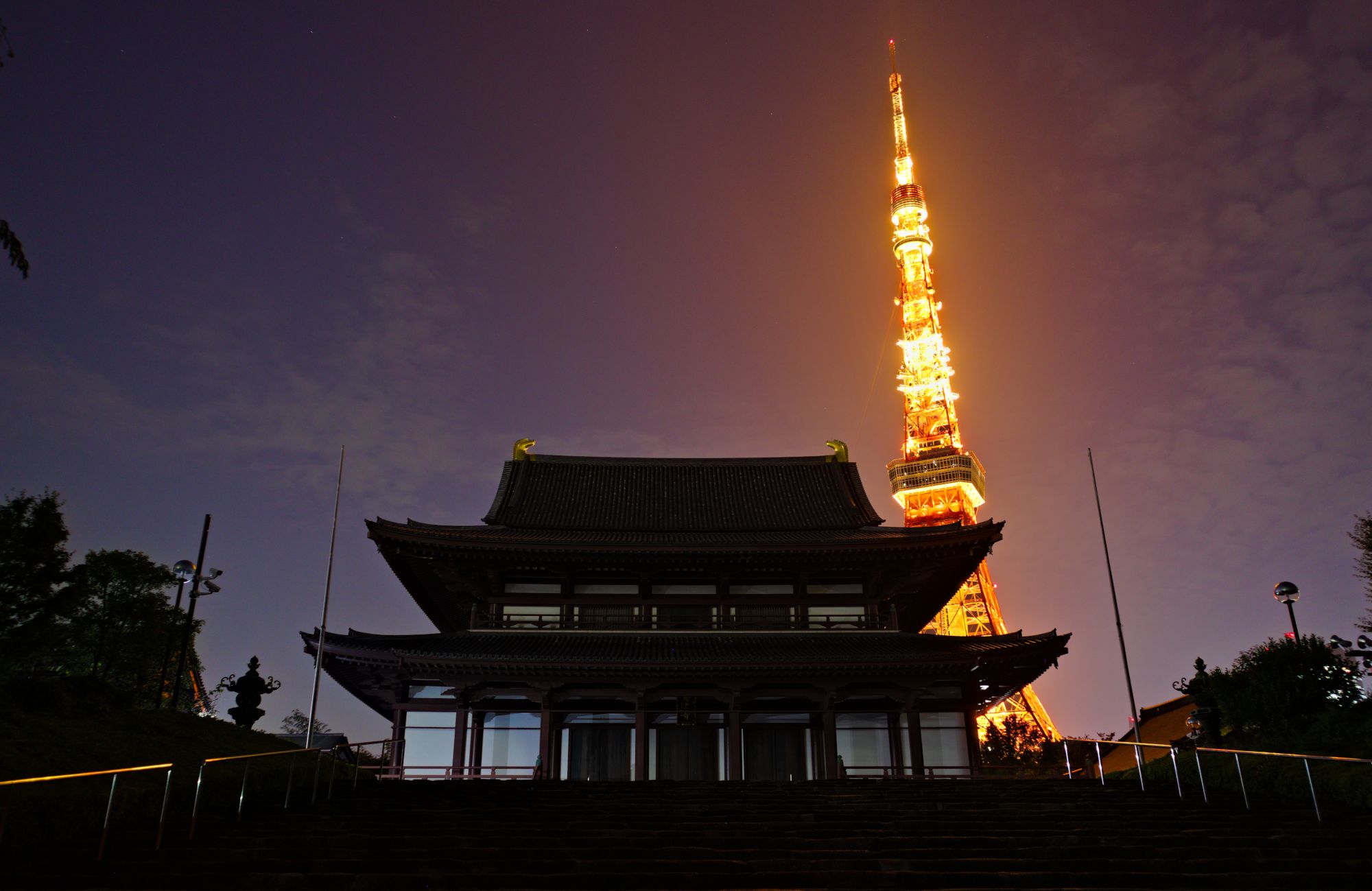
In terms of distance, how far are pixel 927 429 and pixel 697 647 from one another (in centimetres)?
4813

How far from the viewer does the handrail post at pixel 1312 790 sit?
1551 cm

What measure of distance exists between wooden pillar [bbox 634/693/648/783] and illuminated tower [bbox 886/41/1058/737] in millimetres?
44083

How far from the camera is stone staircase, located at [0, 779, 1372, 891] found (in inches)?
469

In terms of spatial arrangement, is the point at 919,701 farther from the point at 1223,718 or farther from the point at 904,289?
the point at 904,289

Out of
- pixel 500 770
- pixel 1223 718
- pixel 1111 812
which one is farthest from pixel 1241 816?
pixel 500 770

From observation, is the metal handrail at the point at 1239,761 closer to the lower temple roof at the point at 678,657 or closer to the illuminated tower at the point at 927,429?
the lower temple roof at the point at 678,657

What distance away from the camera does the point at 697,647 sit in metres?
27.4

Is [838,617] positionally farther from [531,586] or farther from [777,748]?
[531,586]

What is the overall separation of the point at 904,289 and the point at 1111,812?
61.5m

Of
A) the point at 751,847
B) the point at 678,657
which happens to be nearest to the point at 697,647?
the point at 678,657

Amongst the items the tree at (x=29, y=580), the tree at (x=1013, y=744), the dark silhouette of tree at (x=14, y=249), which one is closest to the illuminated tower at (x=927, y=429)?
the tree at (x=1013, y=744)

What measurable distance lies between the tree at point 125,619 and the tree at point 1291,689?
3266cm

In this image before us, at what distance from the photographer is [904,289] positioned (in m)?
73.9

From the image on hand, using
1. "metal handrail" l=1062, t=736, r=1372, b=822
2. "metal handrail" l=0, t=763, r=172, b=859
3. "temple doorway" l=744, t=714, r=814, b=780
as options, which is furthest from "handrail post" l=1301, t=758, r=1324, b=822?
"metal handrail" l=0, t=763, r=172, b=859
